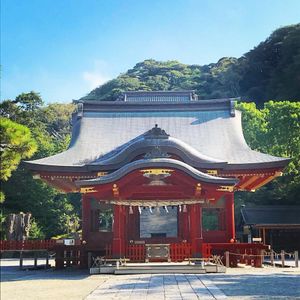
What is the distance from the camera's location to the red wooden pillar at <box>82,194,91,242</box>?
18.9m

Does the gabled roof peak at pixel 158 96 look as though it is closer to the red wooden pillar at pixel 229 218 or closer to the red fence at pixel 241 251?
the red wooden pillar at pixel 229 218

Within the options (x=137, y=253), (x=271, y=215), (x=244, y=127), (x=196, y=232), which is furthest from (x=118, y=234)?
(x=244, y=127)

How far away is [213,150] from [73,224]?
75.2ft

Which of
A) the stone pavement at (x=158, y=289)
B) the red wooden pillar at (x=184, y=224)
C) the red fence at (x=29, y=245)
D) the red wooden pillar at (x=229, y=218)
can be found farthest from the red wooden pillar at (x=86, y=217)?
the stone pavement at (x=158, y=289)

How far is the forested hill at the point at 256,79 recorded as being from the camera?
57594 millimetres

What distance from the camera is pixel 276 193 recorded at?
3281 centimetres

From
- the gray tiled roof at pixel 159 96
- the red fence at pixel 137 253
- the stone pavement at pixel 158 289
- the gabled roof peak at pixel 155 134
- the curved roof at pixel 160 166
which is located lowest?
the stone pavement at pixel 158 289

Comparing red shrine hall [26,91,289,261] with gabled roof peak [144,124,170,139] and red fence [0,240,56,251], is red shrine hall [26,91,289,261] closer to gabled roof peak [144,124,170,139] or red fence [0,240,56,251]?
gabled roof peak [144,124,170,139]

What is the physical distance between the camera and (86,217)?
62.4 ft

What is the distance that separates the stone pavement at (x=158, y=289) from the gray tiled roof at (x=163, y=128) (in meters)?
7.59

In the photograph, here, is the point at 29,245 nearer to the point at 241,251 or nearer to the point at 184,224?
the point at 184,224

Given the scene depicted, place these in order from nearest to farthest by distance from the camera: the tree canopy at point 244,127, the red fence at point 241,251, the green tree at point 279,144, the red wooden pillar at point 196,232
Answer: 1. the red wooden pillar at point 196,232
2. the red fence at point 241,251
3. the tree canopy at point 244,127
4. the green tree at point 279,144

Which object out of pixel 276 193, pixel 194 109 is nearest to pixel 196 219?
pixel 194 109

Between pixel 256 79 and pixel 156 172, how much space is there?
183ft
